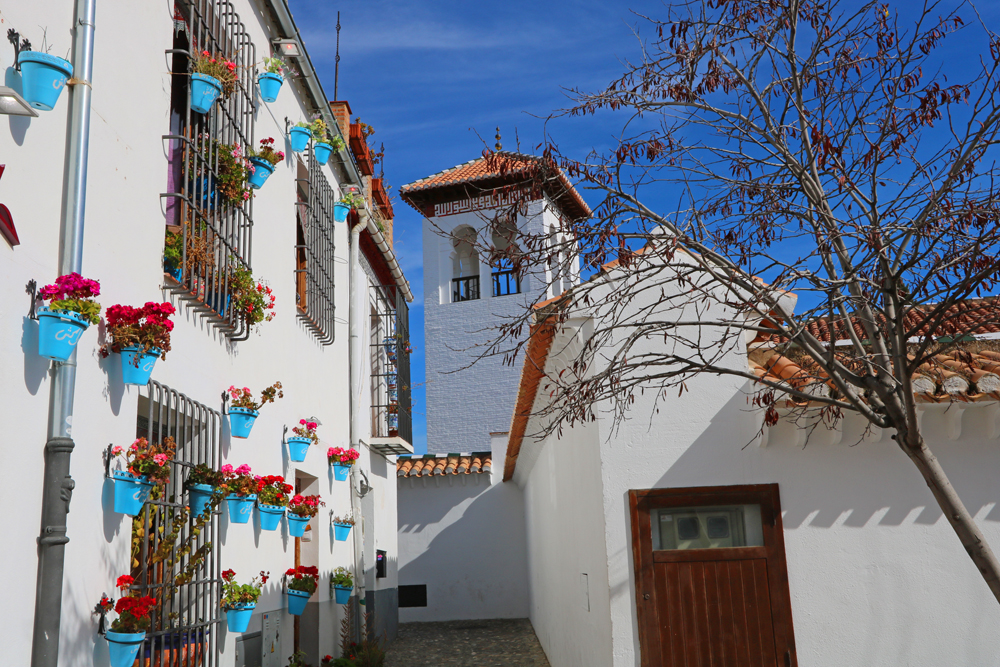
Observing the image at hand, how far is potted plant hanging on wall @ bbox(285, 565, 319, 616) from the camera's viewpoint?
7.05 metres

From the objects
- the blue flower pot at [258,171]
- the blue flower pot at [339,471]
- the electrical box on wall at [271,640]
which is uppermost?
the blue flower pot at [258,171]

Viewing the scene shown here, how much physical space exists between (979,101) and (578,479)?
470cm

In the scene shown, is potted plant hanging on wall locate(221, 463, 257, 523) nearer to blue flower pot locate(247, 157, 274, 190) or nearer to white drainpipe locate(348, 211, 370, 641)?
blue flower pot locate(247, 157, 274, 190)

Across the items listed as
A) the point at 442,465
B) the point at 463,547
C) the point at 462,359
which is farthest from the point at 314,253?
the point at 462,359

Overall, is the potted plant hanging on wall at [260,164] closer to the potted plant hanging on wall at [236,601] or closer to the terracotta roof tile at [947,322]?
the potted plant hanging on wall at [236,601]

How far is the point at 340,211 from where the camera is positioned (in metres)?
9.80

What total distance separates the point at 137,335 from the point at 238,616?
2310 millimetres

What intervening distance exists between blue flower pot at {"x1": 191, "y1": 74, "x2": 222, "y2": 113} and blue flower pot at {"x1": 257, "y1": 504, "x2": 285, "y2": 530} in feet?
9.48

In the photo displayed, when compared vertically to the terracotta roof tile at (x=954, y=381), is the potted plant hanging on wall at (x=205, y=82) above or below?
above

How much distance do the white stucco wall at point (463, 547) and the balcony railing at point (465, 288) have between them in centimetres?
738

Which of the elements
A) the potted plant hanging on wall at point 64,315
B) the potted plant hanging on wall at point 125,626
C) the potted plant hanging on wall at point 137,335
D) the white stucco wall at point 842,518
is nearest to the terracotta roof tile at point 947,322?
the white stucco wall at point 842,518

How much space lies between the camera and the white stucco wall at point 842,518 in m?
6.00

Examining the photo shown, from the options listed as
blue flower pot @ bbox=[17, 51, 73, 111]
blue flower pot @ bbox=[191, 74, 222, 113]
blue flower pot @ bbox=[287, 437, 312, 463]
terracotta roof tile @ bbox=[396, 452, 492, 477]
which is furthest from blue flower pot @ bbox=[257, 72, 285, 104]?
terracotta roof tile @ bbox=[396, 452, 492, 477]

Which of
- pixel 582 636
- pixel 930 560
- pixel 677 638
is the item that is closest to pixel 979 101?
pixel 930 560
